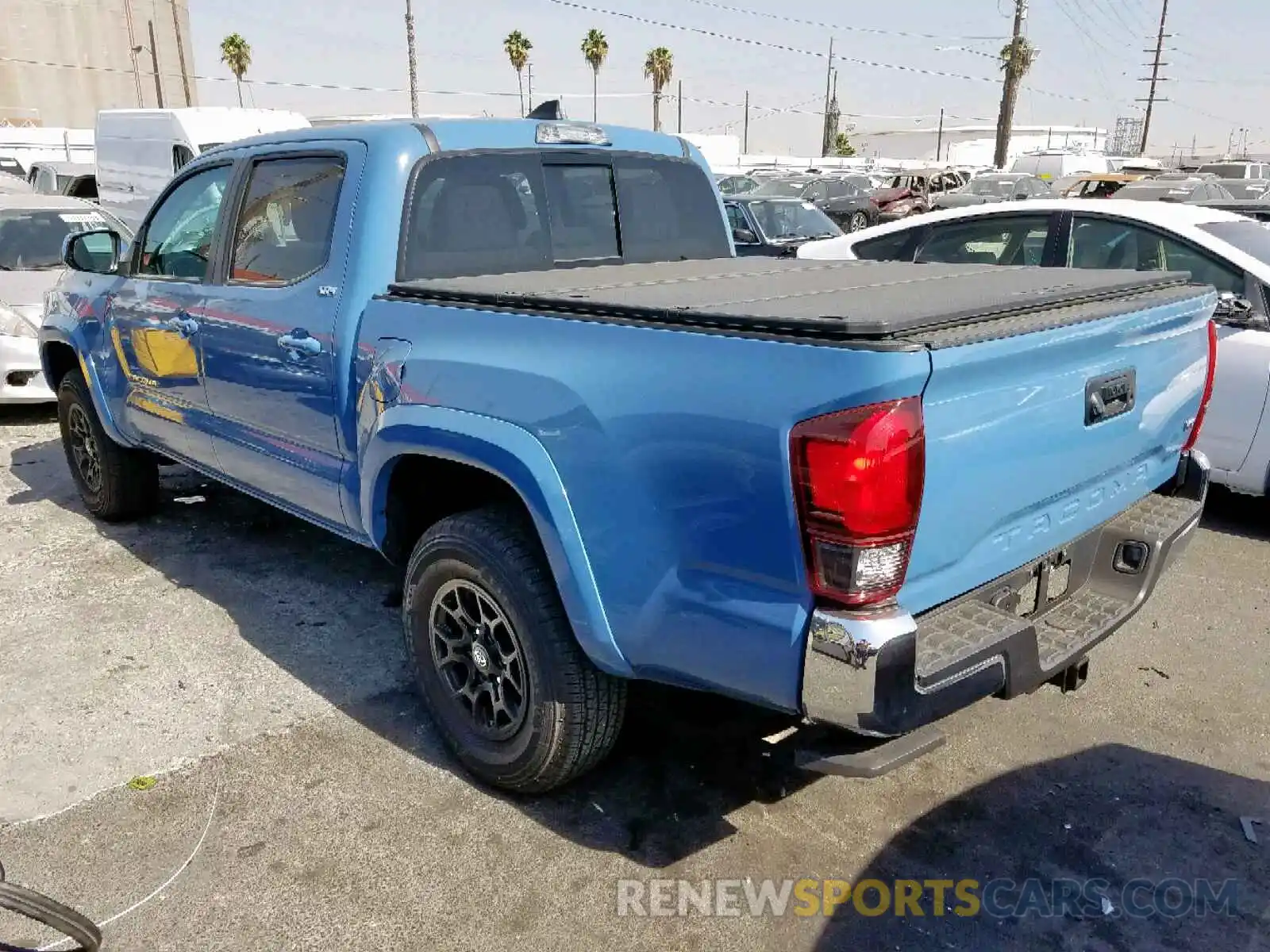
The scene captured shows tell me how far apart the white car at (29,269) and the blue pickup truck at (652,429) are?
163 inches

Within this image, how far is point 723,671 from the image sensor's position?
2.38 m

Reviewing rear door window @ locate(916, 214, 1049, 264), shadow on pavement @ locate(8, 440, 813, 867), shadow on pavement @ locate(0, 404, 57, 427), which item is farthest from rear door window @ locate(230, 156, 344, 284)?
shadow on pavement @ locate(0, 404, 57, 427)

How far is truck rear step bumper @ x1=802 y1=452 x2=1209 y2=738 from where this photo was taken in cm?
212

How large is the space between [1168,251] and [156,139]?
16.6m

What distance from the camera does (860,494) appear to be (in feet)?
6.74

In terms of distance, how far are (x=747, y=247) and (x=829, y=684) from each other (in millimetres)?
11807

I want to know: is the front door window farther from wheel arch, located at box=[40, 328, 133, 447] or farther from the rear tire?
the rear tire

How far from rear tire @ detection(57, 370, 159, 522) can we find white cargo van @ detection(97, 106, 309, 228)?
11645 mm

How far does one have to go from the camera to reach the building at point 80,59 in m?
70.6

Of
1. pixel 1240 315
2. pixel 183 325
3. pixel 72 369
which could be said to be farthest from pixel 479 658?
pixel 1240 315

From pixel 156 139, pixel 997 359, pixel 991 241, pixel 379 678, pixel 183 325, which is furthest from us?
pixel 156 139

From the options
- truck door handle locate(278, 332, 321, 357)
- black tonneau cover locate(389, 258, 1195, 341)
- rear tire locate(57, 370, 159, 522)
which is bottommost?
rear tire locate(57, 370, 159, 522)

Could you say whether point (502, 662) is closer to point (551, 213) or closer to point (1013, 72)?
point (551, 213)

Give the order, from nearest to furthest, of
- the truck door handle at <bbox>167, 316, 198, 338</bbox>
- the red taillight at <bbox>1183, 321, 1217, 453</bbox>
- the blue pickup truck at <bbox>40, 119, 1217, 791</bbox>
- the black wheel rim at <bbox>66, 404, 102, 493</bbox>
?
the blue pickup truck at <bbox>40, 119, 1217, 791</bbox> < the red taillight at <bbox>1183, 321, 1217, 453</bbox> < the truck door handle at <bbox>167, 316, 198, 338</bbox> < the black wheel rim at <bbox>66, 404, 102, 493</bbox>
